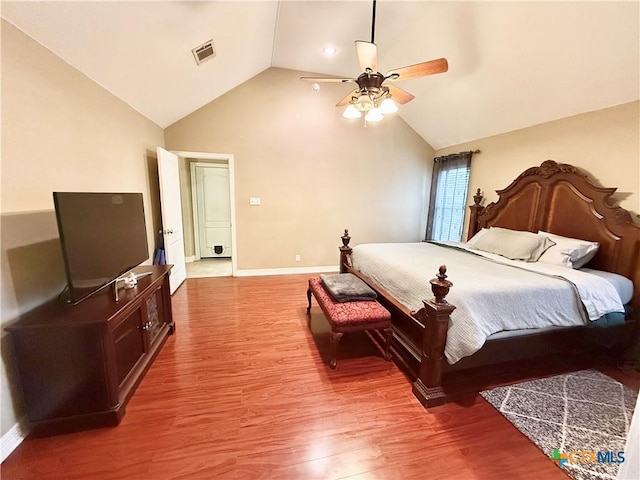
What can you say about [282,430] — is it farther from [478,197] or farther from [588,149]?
[478,197]

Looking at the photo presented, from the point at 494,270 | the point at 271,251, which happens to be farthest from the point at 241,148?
the point at 494,270

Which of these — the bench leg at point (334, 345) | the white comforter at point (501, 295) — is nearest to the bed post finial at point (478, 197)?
the white comforter at point (501, 295)

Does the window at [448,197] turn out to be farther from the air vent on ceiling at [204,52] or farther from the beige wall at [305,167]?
the air vent on ceiling at [204,52]

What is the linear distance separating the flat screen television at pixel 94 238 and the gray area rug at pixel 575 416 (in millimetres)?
2815

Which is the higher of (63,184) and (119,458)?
(63,184)

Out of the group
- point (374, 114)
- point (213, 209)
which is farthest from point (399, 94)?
point (213, 209)

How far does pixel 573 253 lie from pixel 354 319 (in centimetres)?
226

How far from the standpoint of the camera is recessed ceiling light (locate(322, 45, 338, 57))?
138 inches

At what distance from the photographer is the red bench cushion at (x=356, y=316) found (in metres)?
2.19

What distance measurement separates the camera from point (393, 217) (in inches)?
203

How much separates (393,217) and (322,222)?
142cm

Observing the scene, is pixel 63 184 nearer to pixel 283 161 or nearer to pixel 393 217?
pixel 283 161

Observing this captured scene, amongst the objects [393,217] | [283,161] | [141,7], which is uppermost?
[141,7]

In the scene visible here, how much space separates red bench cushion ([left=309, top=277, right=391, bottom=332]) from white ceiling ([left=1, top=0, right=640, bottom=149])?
2.67m
